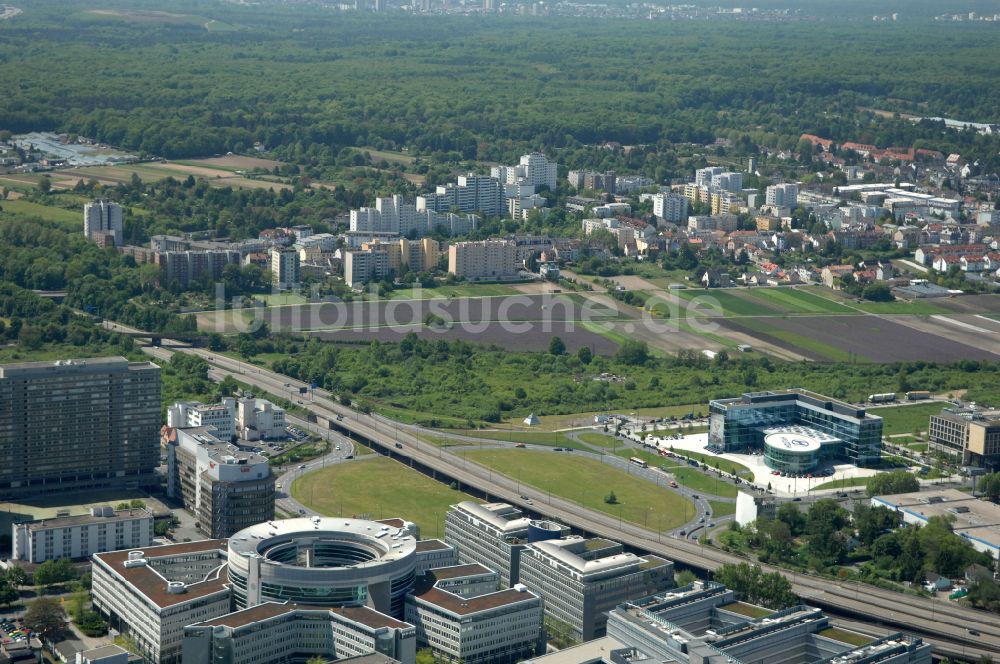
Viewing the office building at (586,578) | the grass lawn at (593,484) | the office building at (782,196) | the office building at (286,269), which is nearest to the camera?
the office building at (586,578)

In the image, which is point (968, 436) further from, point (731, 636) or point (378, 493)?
point (731, 636)

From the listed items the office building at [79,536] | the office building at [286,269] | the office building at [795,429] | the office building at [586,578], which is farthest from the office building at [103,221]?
Result: the office building at [586,578]

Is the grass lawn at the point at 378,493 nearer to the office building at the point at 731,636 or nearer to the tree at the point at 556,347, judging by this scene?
the office building at the point at 731,636

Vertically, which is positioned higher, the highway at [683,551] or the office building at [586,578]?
the office building at [586,578]

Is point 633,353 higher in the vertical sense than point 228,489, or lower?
lower

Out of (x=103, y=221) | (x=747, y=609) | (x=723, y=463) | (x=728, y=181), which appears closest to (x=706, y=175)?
(x=728, y=181)

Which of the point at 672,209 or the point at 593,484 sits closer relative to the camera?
the point at 593,484
